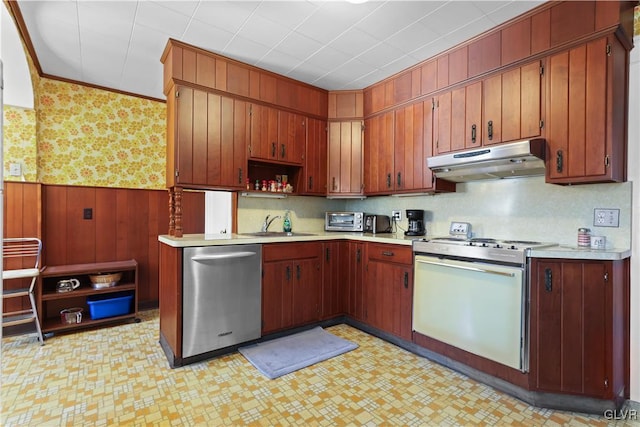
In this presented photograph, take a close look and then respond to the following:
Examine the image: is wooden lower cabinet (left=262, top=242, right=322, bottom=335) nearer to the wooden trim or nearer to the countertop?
the countertop

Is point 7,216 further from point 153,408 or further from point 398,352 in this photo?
point 398,352

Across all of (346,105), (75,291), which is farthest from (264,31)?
(75,291)

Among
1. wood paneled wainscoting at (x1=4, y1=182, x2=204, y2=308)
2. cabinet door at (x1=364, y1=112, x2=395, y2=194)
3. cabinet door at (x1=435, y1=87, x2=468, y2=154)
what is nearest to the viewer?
cabinet door at (x1=435, y1=87, x2=468, y2=154)

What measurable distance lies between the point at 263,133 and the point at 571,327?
115 inches

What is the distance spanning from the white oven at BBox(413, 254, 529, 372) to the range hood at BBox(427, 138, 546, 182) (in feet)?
2.56

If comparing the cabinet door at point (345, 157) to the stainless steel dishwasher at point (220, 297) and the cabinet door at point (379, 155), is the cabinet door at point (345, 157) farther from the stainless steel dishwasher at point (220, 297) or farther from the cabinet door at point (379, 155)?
the stainless steel dishwasher at point (220, 297)

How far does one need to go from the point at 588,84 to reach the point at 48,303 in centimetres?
499

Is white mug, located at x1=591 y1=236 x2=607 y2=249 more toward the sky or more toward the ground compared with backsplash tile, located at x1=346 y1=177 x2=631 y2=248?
more toward the ground

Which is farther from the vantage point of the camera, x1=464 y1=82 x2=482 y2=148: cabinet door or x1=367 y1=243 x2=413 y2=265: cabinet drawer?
x1=367 y1=243 x2=413 y2=265: cabinet drawer

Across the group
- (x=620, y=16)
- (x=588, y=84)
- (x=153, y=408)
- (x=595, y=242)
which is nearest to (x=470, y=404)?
(x=595, y=242)

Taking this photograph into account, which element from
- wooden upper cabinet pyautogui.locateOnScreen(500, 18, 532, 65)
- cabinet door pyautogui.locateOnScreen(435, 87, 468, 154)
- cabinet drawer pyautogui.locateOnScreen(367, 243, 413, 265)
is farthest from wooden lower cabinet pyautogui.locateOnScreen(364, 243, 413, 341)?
wooden upper cabinet pyautogui.locateOnScreen(500, 18, 532, 65)

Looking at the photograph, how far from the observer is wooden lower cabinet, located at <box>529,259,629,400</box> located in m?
1.94

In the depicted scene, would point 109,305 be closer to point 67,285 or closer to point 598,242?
point 67,285

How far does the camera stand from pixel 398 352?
279 centimetres
